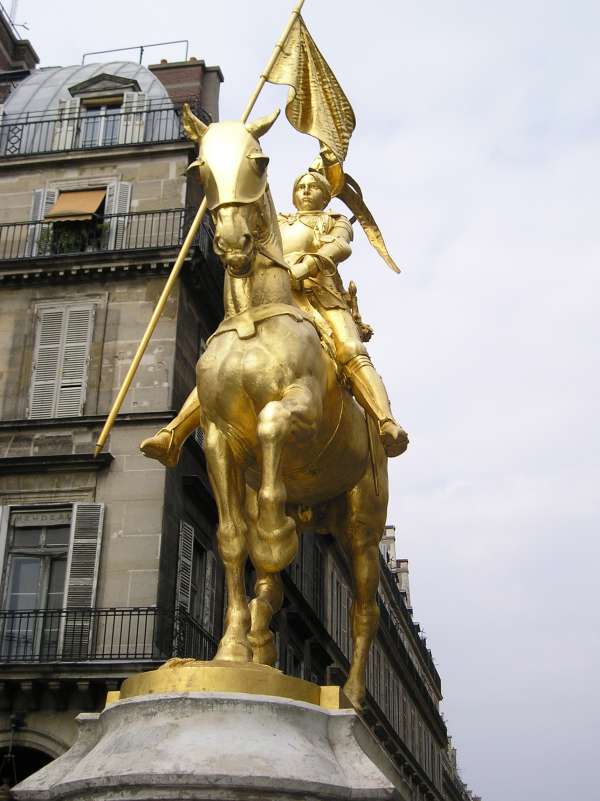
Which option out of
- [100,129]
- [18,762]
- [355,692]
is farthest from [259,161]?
[100,129]

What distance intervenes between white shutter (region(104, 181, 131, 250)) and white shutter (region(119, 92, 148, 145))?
116cm

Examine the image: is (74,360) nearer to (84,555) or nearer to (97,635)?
(84,555)

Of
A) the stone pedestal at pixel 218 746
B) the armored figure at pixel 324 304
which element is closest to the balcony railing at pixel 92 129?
the armored figure at pixel 324 304

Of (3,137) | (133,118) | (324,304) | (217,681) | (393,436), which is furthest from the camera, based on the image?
(3,137)

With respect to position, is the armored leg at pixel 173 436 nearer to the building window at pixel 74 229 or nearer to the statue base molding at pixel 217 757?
the statue base molding at pixel 217 757

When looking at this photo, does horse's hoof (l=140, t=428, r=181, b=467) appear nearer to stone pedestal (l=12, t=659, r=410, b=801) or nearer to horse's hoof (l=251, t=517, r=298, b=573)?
horse's hoof (l=251, t=517, r=298, b=573)

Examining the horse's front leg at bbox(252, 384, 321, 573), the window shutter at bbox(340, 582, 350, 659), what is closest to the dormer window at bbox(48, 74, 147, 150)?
the window shutter at bbox(340, 582, 350, 659)

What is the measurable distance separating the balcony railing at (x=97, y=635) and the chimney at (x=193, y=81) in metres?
13.1

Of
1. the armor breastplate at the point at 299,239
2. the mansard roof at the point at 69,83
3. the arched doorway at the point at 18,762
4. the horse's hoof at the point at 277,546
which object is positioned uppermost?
the mansard roof at the point at 69,83

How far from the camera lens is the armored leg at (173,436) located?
25.4 feet

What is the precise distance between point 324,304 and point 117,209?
56.8ft

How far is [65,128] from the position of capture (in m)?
26.5

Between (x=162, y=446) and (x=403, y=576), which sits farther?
(x=403, y=576)

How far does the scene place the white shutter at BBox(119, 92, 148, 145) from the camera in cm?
2600
